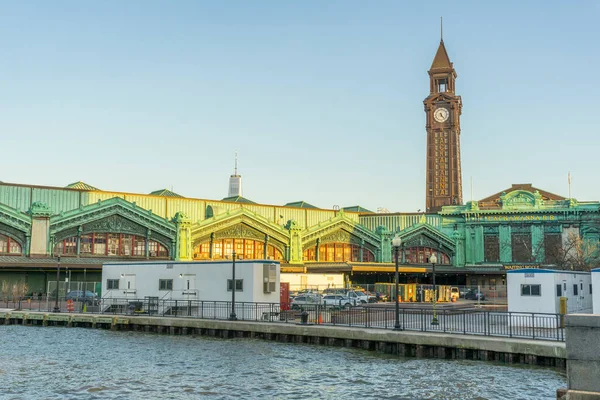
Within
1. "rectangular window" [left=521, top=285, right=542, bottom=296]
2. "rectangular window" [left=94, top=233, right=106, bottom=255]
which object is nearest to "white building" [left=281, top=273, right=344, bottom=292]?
"rectangular window" [left=94, top=233, right=106, bottom=255]

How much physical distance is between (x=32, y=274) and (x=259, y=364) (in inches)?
1775

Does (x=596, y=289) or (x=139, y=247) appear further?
(x=139, y=247)

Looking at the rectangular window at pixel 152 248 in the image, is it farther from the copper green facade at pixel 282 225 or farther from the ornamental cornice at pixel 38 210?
the ornamental cornice at pixel 38 210

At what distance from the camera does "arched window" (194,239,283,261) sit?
8231 cm

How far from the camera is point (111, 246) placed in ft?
248

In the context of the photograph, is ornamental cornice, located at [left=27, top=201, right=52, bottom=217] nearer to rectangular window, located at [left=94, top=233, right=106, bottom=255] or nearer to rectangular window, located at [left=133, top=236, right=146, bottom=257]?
rectangular window, located at [left=94, top=233, right=106, bottom=255]

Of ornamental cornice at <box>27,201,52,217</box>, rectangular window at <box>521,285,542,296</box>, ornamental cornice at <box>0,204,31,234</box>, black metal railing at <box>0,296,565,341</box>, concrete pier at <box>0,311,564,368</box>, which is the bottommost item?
concrete pier at <box>0,311,564,368</box>

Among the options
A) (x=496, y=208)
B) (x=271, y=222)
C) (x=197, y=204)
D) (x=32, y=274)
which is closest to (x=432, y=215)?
(x=496, y=208)

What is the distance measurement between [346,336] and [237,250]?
159 feet

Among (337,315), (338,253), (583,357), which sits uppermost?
(338,253)

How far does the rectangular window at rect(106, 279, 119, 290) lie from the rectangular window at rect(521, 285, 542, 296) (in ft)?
100

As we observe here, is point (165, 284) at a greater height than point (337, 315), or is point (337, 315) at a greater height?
point (165, 284)

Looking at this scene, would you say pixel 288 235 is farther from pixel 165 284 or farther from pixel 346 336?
pixel 346 336

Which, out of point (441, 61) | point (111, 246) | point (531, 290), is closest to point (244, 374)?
point (531, 290)
